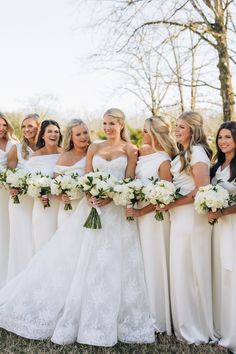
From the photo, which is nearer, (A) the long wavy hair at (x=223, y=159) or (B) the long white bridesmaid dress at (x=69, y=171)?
(A) the long wavy hair at (x=223, y=159)

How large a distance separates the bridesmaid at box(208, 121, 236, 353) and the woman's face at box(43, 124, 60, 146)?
2.53 m

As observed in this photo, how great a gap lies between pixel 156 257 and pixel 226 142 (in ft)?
5.43

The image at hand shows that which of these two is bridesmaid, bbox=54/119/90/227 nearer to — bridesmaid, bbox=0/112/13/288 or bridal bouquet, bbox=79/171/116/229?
bridal bouquet, bbox=79/171/116/229

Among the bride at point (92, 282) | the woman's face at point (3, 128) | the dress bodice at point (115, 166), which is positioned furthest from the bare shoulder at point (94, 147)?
the woman's face at point (3, 128)

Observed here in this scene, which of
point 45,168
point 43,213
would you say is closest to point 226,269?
point 43,213

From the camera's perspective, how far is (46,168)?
680cm

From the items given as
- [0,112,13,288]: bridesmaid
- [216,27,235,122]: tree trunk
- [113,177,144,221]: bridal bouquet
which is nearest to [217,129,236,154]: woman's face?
[113,177,144,221]: bridal bouquet

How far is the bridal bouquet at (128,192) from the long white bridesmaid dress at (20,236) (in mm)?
1991

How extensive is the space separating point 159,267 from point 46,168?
2272 mm

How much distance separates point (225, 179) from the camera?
530 centimetres

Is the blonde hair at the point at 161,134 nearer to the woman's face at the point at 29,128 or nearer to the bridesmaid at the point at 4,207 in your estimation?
the woman's face at the point at 29,128

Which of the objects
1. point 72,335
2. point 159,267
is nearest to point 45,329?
point 72,335

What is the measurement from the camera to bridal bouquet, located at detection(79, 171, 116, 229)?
18.3 ft

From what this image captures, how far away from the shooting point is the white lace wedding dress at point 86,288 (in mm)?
5348
